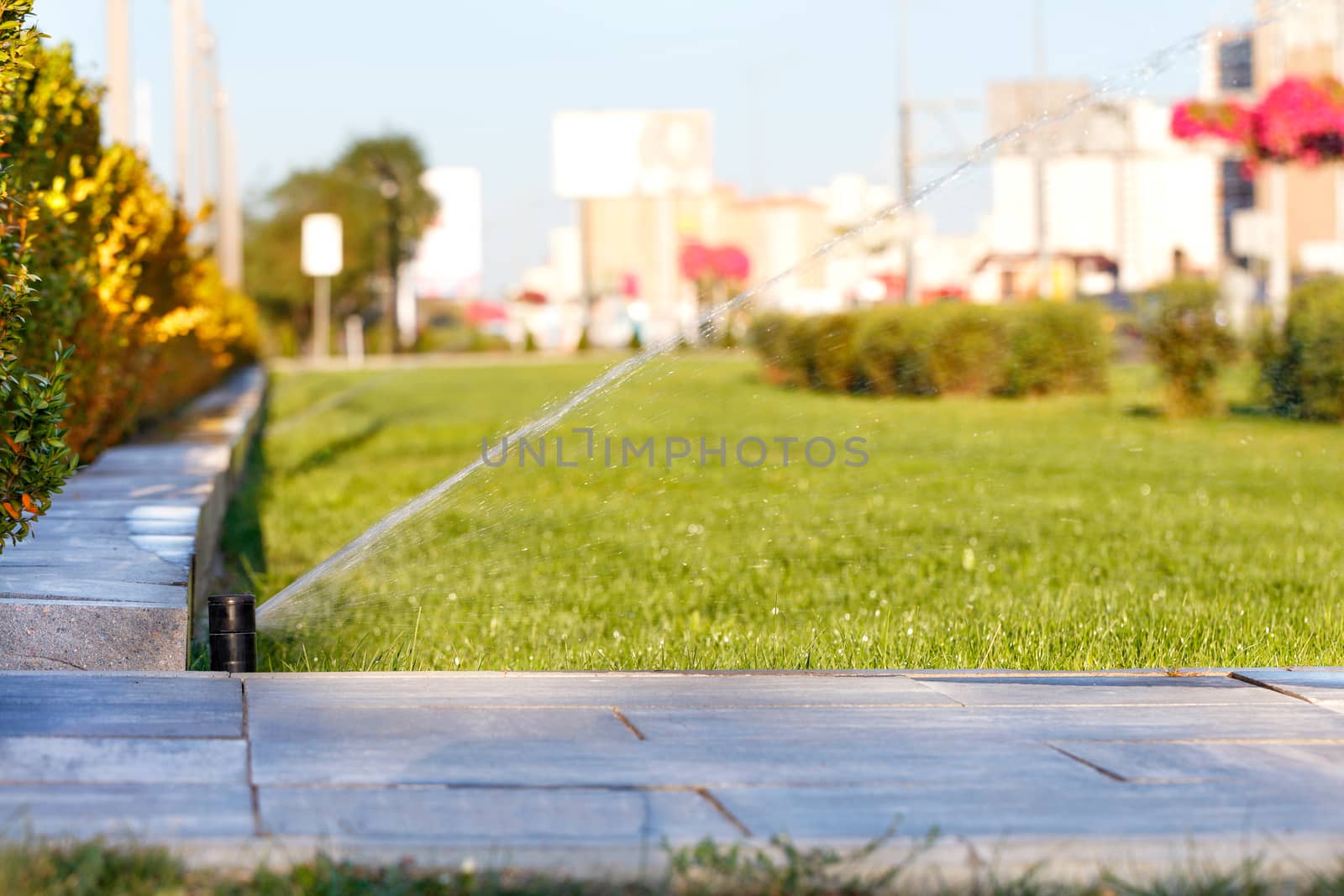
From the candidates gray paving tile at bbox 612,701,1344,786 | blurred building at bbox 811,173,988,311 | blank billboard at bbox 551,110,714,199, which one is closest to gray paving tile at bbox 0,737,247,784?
gray paving tile at bbox 612,701,1344,786

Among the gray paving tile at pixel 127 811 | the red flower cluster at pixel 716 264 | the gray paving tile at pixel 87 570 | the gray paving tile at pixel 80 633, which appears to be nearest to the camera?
the gray paving tile at pixel 127 811

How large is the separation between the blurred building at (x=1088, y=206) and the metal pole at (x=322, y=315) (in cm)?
1746

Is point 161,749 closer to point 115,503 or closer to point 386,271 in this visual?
point 115,503

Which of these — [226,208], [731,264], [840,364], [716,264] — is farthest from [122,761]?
[731,264]

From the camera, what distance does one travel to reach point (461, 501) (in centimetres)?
972

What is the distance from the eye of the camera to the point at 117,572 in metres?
4.51

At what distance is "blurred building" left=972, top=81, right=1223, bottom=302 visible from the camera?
27.1 metres

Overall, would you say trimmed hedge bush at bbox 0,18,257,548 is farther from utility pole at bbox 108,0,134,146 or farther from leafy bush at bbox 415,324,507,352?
leafy bush at bbox 415,324,507,352

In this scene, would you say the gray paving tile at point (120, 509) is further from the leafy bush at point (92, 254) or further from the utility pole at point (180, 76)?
the utility pole at point (180, 76)

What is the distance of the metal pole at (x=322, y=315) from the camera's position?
45.9 meters

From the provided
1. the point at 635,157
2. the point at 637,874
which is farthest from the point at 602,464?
the point at 635,157

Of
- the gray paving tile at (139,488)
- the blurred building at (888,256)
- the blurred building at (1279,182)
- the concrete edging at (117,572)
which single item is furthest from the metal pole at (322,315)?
the concrete edging at (117,572)

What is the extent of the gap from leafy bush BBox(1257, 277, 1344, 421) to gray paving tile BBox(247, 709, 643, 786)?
10.9 meters

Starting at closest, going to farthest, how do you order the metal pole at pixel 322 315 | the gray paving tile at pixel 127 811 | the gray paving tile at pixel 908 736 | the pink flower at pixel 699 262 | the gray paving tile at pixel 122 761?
the gray paving tile at pixel 127 811 → the gray paving tile at pixel 122 761 → the gray paving tile at pixel 908 736 → the metal pole at pixel 322 315 → the pink flower at pixel 699 262
